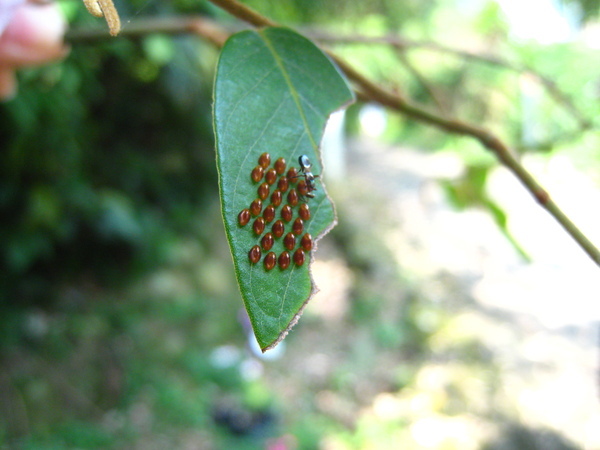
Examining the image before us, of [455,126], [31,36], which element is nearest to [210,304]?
[31,36]

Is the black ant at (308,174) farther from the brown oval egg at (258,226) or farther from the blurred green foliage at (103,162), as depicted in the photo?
the blurred green foliage at (103,162)

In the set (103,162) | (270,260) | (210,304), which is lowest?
(270,260)

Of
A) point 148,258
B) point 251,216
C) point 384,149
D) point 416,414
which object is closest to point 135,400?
point 148,258

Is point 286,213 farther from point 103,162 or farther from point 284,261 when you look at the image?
point 103,162

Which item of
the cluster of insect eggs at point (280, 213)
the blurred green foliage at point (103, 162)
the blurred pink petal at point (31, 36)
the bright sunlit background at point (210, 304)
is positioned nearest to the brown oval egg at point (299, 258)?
the cluster of insect eggs at point (280, 213)

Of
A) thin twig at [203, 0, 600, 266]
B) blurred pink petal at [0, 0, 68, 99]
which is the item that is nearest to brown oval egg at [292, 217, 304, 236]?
thin twig at [203, 0, 600, 266]

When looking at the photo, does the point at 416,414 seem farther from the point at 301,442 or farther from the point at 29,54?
the point at 29,54

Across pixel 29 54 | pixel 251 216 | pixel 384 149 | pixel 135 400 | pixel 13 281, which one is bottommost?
pixel 251 216

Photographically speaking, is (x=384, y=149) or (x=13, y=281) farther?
(x=384, y=149)
